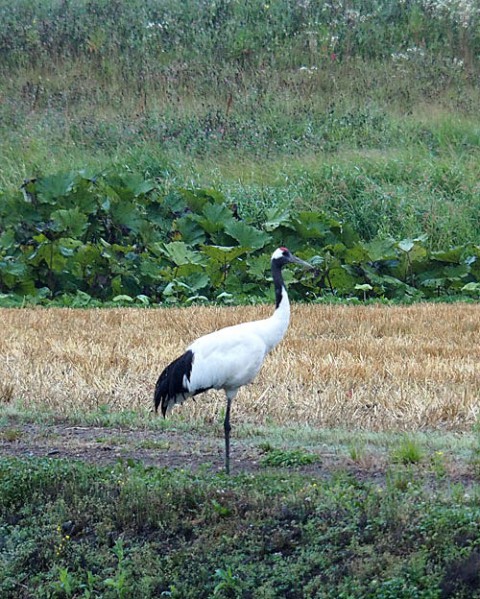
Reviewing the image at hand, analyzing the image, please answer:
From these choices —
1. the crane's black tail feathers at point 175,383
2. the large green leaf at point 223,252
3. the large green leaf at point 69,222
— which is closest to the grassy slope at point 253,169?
the crane's black tail feathers at point 175,383

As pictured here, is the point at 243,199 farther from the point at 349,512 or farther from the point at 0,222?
the point at 349,512

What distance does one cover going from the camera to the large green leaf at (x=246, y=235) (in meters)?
14.8

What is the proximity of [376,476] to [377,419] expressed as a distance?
1358 millimetres

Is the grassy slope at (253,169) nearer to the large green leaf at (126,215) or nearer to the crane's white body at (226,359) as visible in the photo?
the crane's white body at (226,359)

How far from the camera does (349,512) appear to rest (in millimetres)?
6324

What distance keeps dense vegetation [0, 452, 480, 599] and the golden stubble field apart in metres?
1.51

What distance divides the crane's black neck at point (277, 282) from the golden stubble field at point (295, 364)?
1068 millimetres

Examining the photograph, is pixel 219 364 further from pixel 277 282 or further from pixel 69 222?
pixel 69 222

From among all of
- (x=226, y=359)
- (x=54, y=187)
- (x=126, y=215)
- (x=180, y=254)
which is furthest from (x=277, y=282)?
(x=54, y=187)

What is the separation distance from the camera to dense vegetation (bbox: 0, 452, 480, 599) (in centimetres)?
591

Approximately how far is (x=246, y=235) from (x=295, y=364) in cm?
539

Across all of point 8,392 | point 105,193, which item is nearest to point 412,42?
point 105,193

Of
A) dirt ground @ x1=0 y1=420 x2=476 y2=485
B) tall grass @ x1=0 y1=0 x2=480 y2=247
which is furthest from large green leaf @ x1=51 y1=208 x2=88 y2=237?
dirt ground @ x1=0 y1=420 x2=476 y2=485

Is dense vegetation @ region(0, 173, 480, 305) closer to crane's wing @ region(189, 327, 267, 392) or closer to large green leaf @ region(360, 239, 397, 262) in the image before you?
large green leaf @ region(360, 239, 397, 262)
